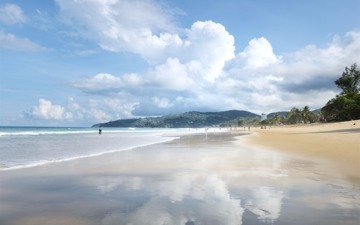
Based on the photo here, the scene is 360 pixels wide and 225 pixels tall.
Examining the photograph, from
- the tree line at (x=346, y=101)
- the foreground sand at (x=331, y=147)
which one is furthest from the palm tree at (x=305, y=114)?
the foreground sand at (x=331, y=147)

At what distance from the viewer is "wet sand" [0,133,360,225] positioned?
602 cm

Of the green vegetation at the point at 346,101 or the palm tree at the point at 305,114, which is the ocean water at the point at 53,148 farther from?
the palm tree at the point at 305,114

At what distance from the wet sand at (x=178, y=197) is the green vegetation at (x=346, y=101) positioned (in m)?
107

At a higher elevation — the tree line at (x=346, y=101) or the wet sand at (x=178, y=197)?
the tree line at (x=346, y=101)

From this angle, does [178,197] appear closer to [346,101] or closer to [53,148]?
[53,148]

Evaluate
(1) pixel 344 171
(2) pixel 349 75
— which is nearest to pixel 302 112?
(2) pixel 349 75

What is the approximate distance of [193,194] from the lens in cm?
815

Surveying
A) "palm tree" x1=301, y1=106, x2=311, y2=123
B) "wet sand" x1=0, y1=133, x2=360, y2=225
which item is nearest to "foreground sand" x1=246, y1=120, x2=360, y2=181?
Answer: "wet sand" x1=0, y1=133, x2=360, y2=225

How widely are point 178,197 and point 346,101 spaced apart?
116m

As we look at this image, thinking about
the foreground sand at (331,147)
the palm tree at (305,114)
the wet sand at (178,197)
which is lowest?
the wet sand at (178,197)

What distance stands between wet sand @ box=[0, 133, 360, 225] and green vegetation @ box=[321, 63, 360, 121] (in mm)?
107413

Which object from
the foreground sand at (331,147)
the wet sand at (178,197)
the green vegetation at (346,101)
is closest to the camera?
the wet sand at (178,197)

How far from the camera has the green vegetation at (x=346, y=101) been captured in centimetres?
10644

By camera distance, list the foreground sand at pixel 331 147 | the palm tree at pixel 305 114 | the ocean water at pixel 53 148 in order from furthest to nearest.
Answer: the palm tree at pixel 305 114, the ocean water at pixel 53 148, the foreground sand at pixel 331 147
